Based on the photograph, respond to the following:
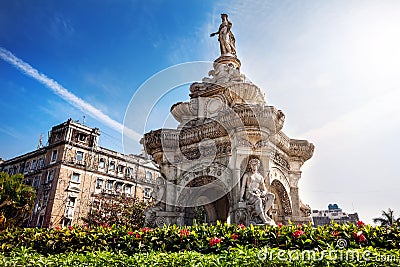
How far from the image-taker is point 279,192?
1055cm

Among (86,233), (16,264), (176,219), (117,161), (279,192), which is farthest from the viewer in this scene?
(117,161)

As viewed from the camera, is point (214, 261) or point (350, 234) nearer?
point (214, 261)

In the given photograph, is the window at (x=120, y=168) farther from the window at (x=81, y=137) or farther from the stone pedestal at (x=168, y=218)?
the stone pedestal at (x=168, y=218)

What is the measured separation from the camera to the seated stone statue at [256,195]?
7882mm

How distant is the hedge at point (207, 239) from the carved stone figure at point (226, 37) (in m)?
9.75

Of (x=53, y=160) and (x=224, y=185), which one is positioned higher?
(x=53, y=160)

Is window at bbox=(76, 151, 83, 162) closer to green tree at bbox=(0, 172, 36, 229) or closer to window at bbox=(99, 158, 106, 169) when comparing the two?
window at bbox=(99, 158, 106, 169)

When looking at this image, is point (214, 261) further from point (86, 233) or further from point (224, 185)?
point (224, 185)

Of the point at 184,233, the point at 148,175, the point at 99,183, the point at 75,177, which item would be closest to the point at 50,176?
the point at 75,177

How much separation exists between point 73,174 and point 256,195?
3615cm

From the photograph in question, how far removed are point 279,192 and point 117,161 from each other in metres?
37.6

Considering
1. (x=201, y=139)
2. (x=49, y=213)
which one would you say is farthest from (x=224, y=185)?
(x=49, y=213)

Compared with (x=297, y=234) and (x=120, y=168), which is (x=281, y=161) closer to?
(x=297, y=234)

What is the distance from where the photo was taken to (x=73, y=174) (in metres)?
39.3
